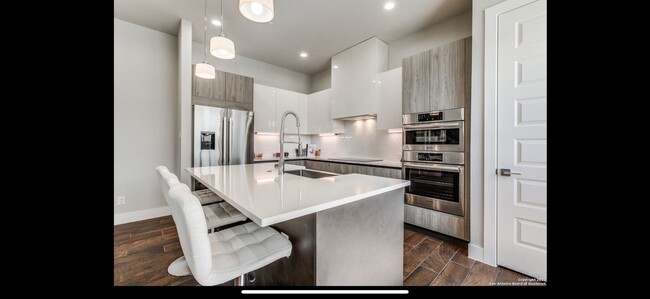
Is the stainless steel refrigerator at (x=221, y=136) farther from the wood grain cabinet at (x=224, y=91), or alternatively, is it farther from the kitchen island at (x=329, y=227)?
the kitchen island at (x=329, y=227)

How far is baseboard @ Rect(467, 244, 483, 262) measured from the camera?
6.11 feet

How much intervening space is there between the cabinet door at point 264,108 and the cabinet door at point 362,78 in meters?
1.38

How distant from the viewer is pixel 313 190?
3.57 feet

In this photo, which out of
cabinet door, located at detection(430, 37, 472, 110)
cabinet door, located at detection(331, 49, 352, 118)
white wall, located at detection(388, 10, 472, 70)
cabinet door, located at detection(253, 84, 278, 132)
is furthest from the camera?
cabinet door, located at detection(253, 84, 278, 132)

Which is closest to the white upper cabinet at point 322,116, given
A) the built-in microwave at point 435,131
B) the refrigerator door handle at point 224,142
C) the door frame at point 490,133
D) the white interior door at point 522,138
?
the built-in microwave at point 435,131

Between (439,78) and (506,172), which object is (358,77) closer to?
(439,78)

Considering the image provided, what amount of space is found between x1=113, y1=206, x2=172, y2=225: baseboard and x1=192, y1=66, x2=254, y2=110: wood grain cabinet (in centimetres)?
164

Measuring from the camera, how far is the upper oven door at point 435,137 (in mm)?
2098

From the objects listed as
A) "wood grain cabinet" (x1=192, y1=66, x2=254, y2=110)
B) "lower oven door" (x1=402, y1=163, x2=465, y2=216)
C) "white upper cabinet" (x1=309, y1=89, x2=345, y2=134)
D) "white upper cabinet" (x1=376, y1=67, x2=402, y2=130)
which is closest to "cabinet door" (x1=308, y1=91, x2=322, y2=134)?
"white upper cabinet" (x1=309, y1=89, x2=345, y2=134)

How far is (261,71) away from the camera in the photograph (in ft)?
13.2

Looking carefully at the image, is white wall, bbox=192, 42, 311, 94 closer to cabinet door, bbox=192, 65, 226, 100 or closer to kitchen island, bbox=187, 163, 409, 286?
cabinet door, bbox=192, 65, 226, 100

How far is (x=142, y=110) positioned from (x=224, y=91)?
3.59 feet
